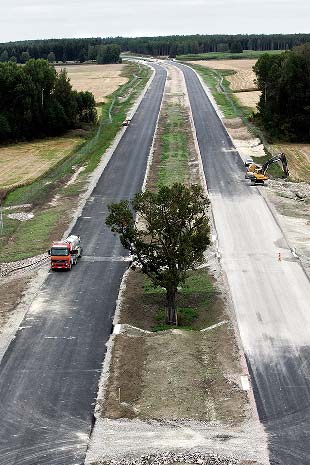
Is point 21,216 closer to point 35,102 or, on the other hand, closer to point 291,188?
point 291,188

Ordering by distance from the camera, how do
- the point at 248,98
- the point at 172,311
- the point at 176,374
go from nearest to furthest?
the point at 176,374, the point at 172,311, the point at 248,98

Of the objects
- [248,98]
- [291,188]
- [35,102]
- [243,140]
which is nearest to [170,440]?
[291,188]

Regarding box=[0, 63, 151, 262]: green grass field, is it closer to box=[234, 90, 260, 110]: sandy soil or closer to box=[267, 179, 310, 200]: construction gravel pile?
box=[267, 179, 310, 200]: construction gravel pile

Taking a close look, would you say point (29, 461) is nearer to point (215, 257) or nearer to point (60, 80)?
point (215, 257)

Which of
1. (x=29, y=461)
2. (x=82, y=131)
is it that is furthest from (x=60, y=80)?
(x=29, y=461)

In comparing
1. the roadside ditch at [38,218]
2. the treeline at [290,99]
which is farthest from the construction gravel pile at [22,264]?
the treeline at [290,99]

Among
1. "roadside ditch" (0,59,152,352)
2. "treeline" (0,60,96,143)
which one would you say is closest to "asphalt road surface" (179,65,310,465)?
"roadside ditch" (0,59,152,352)
